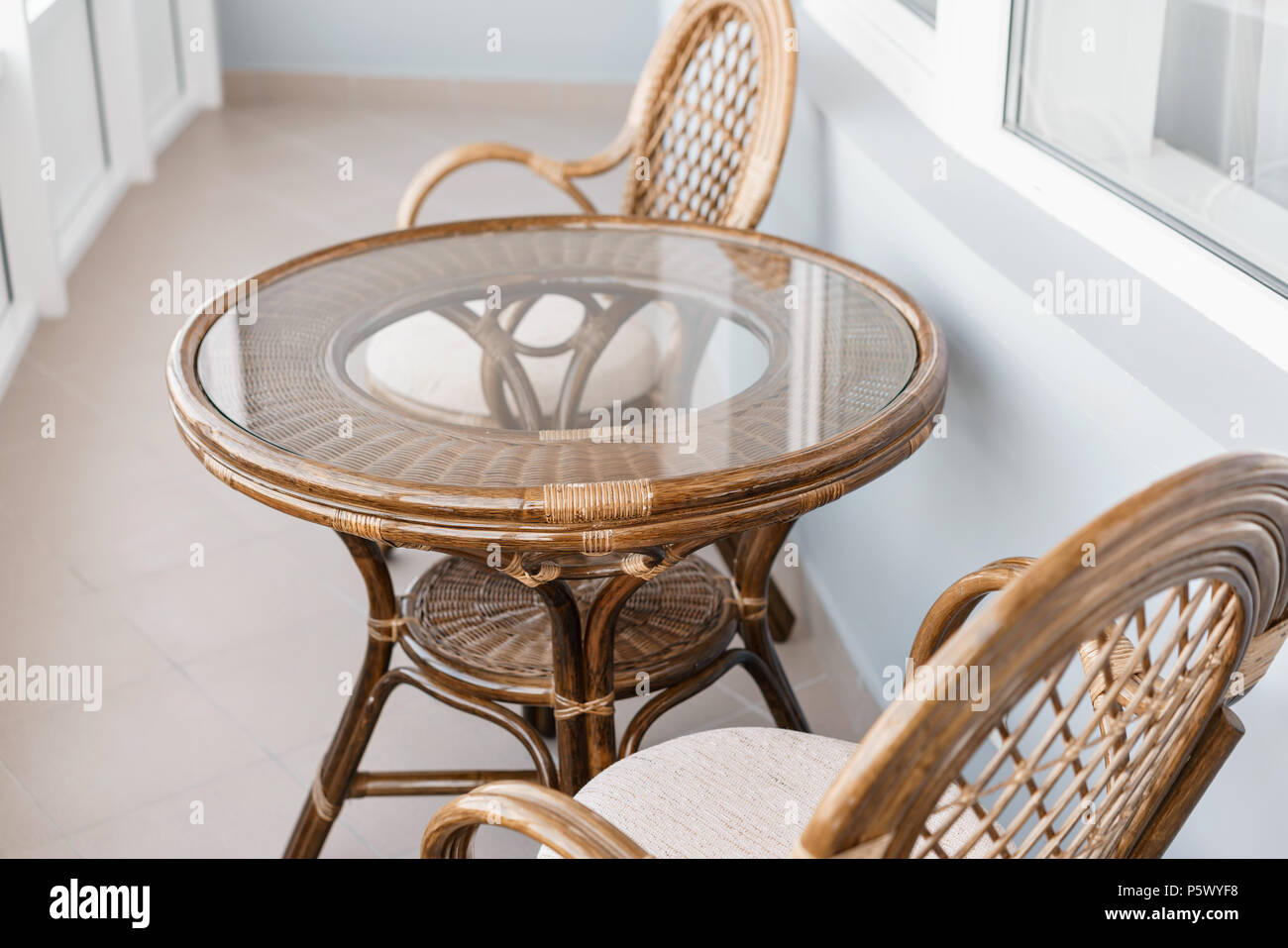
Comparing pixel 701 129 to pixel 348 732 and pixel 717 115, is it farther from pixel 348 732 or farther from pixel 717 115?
Answer: pixel 348 732

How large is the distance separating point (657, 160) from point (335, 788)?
4.16 feet

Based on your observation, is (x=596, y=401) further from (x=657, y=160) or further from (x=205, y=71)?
(x=205, y=71)

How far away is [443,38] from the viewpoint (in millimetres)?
5676

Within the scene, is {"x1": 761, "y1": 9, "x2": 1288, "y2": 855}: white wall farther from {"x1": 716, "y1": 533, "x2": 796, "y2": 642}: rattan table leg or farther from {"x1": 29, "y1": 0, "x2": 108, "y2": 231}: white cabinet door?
{"x1": 29, "y1": 0, "x2": 108, "y2": 231}: white cabinet door

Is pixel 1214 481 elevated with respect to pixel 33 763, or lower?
elevated

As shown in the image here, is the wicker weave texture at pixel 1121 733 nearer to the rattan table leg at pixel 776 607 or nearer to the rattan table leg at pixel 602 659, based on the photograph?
the rattan table leg at pixel 602 659

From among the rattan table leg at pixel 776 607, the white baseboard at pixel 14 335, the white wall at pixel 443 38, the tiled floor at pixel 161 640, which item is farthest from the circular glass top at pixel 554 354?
the white wall at pixel 443 38

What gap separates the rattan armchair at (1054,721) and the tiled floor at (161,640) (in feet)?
2.54

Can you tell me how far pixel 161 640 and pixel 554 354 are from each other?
112 centimetres

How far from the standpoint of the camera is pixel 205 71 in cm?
548

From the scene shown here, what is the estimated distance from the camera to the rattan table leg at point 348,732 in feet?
5.58

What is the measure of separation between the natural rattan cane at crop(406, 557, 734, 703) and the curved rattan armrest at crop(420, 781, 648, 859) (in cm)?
54
